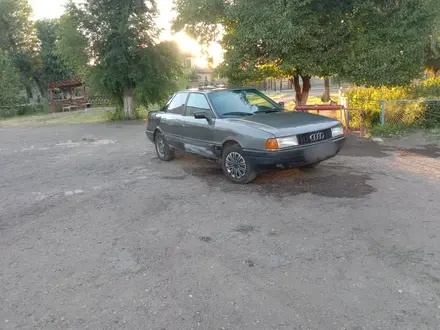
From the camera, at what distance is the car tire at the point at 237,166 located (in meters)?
6.15

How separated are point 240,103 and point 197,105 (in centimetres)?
86

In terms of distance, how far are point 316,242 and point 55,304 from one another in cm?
263

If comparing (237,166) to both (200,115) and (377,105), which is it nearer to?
(200,115)

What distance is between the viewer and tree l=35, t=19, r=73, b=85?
3862cm

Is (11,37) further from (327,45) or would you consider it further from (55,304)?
(55,304)

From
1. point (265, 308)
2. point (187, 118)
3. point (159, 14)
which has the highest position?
point (159, 14)

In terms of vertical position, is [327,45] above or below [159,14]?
below

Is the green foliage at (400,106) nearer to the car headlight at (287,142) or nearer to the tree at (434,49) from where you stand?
the tree at (434,49)

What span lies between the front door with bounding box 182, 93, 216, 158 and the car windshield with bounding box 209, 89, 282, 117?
0.63ft

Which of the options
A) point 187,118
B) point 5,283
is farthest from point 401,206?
point 5,283

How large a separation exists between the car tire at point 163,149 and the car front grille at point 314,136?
353cm

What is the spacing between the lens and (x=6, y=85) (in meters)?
29.7

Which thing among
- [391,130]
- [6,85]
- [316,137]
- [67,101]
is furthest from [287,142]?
[67,101]

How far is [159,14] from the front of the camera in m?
18.5
